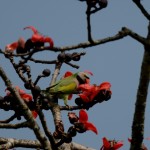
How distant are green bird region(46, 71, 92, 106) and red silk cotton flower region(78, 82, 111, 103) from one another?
262 mm

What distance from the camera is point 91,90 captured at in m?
4.29

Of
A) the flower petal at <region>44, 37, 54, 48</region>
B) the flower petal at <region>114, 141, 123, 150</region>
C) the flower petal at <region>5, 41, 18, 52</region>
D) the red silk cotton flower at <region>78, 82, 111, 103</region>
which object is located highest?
the flower petal at <region>5, 41, 18, 52</region>

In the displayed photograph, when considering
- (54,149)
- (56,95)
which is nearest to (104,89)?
(56,95)

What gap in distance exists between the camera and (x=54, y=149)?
3.31m

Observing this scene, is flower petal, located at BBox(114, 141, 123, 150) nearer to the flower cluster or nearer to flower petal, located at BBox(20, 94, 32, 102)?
the flower cluster

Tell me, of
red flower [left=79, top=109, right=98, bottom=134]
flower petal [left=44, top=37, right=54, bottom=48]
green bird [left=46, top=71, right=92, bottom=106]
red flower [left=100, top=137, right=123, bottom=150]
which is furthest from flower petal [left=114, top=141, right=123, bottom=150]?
flower petal [left=44, top=37, right=54, bottom=48]

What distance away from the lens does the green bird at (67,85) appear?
463 centimetres

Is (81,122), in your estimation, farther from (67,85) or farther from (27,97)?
(67,85)

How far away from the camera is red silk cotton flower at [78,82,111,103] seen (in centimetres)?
428

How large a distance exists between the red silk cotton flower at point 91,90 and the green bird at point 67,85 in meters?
0.26

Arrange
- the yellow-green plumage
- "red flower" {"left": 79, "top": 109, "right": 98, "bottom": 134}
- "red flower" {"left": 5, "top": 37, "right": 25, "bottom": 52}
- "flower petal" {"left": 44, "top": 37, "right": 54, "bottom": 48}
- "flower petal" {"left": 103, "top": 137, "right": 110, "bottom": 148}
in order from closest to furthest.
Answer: "flower petal" {"left": 44, "top": 37, "right": 54, "bottom": 48}
"red flower" {"left": 5, "top": 37, "right": 25, "bottom": 52}
"red flower" {"left": 79, "top": 109, "right": 98, "bottom": 134}
"flower petal" {"left": 103, "top": 137, "right": 110, "bottom": 148}
the yellow-green plumage

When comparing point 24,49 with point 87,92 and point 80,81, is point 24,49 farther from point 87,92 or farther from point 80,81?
point 80,81

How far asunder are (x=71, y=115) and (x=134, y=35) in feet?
3.72

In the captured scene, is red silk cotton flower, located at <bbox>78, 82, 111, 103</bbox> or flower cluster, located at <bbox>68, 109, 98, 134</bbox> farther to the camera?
red silk cotton flower, located at <bbox>78, 82, 111, 103</bbox>
